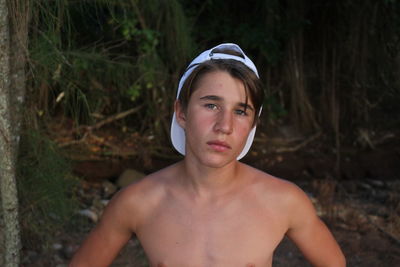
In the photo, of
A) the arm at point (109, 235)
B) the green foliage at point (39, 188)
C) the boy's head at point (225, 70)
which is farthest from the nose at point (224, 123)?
the green foliage at point (39, 188)

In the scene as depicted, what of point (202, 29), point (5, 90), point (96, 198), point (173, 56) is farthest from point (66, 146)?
point (5, 90)

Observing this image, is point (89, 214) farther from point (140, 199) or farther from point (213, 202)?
point (213, 202)

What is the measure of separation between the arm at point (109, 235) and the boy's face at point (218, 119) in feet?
1.23

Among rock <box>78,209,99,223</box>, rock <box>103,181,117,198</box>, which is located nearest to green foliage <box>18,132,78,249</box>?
rock <box>78,209,99,223</box>

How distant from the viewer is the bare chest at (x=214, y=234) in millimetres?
2166

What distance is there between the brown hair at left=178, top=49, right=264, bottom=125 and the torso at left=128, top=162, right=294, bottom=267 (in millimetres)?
332

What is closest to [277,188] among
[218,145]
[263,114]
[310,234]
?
[310,234]

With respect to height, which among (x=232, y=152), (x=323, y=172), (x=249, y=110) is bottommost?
(x=323, y=172)

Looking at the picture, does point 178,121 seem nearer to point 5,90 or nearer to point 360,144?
point 5,90

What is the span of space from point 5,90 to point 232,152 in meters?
Result: 0.97

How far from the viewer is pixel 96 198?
16.2 feet

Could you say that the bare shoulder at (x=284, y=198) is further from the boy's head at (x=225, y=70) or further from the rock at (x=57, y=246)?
the rock at (x=57, y=246)

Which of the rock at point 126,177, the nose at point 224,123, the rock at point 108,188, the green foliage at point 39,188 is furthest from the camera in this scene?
the rock at point 126,177

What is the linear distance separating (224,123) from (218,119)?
3cm
